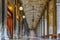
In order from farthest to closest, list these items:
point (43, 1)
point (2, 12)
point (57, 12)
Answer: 1. point (43, 1)
2. point (57, 12)
3. point (2, 12)

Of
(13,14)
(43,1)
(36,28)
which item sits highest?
(43,1)

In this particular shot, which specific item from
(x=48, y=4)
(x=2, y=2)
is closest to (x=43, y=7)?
(x=48, y=4)

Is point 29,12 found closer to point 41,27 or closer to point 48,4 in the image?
point 48,4

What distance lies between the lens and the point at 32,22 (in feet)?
32.0

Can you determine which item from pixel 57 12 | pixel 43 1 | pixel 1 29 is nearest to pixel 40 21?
pixel 43 1

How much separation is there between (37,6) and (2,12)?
383cm

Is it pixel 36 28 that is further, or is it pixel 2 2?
pixel 36 28

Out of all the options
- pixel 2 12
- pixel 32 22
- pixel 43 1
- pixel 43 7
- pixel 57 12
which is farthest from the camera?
pixel 32 22

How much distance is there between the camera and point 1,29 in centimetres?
466

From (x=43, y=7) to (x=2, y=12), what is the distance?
4.29 metres

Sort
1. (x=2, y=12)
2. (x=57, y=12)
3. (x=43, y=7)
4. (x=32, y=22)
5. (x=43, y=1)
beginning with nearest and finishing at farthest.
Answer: (x=2, y=12)
(x=57, y=12)
(x=43, y=1)
(x=43, y=7)
(x=32, y=22)

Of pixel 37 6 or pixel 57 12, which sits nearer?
pixel 57 12

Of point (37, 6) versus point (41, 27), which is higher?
point (37, 6)

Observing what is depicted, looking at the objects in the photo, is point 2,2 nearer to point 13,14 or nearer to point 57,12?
point 57,12
